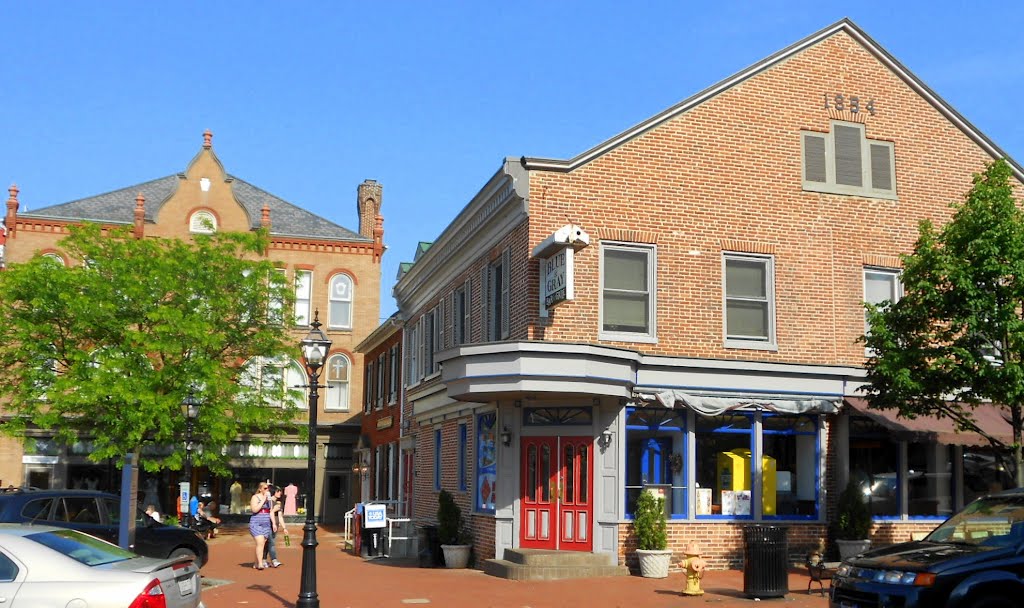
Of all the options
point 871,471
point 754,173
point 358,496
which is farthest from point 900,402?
point 358,496

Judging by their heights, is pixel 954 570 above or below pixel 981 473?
below

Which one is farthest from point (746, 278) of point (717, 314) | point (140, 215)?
point (140, 215)

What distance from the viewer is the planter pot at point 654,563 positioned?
60.1ft

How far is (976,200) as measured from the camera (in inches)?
625

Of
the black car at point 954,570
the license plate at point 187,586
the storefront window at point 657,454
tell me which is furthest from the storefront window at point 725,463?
the license plate at point 187,586

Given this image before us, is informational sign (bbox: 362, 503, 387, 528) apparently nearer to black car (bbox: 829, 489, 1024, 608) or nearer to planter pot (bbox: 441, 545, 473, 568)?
planter pot (bbox: 441, 545, 473, 568)

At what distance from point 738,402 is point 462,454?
690 cm

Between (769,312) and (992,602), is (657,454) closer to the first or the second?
(769,312)

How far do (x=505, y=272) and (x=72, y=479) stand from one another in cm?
2876

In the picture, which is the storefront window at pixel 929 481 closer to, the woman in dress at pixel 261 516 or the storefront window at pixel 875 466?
the storefront window at pixel 875 466

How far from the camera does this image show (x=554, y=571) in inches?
717

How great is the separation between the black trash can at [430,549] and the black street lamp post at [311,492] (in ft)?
22.0

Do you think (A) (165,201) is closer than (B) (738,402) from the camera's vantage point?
No

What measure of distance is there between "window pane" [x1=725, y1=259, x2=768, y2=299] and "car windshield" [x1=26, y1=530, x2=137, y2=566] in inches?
531
